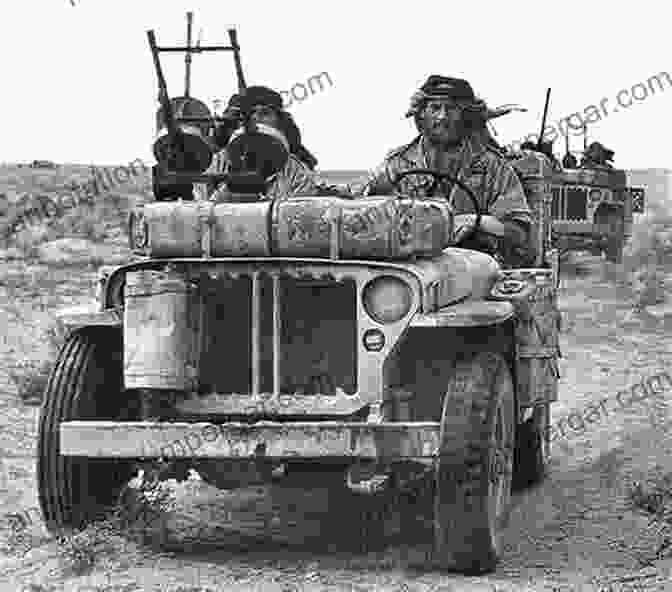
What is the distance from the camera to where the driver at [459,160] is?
8.16m

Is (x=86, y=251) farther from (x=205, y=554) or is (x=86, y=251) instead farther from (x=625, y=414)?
(x=205, y=554)

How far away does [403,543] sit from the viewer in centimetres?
646

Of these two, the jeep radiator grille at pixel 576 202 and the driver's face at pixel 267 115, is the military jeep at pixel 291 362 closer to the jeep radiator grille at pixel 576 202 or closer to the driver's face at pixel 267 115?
the driver's face at pixel 267 115

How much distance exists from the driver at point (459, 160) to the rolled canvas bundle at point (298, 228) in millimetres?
2053

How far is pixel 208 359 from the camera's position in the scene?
632 centimetres

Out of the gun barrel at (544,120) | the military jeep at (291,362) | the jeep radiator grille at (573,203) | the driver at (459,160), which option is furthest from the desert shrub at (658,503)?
the jeep radiator grille at (573,203)

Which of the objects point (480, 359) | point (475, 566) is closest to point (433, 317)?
point (480, 359)

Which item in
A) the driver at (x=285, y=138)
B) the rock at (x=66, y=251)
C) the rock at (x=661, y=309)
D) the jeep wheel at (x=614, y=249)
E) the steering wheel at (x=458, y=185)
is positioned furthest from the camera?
the jeep wheel at (x=614, y=249)

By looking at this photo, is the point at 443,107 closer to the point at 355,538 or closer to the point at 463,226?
the point at 463,226

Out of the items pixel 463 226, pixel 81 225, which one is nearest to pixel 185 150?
pixel 463 226

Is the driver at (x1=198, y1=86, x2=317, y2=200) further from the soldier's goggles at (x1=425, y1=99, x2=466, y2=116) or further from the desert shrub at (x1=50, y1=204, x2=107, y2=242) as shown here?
the desert shrub at (x1=50, y1=204, x2=107, y2=242)

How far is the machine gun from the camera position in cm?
656

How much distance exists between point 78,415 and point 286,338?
3.11 feet

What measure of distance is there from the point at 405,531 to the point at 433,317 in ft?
4.41
